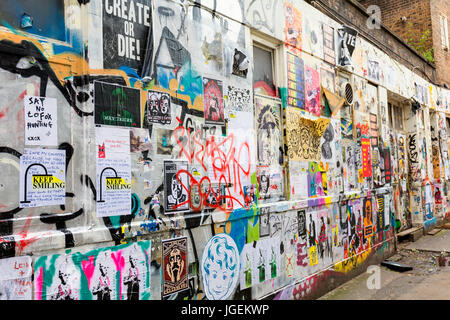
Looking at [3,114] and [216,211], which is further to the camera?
[216,211]

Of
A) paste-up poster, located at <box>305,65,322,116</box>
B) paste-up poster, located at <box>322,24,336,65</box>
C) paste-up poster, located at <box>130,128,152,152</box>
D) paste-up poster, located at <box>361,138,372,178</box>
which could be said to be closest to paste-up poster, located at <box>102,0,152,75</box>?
paste-up poster, located at <box>130,128,152,152</box>

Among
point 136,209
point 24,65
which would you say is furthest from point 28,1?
point 136,209

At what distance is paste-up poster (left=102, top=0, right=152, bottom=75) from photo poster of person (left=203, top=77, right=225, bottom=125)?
2.51 feet

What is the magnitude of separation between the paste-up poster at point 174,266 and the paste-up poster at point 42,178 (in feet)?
3.44

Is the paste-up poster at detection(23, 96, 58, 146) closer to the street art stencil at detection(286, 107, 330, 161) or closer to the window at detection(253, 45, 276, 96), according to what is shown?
the window at detection(253, 45, 276, 96)

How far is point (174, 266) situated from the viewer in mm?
3342

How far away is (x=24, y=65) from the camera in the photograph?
8.35 ft

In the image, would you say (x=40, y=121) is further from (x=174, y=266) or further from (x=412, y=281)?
(x=412, y=281)

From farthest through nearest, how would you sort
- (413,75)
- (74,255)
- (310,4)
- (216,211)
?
(413,75), (310,4), (216,211), (74,255)

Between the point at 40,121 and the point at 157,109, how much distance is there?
1.02 m

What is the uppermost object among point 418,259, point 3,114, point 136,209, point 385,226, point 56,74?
point 56,74

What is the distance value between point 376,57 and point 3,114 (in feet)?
24.1

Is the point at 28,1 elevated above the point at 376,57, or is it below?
below
